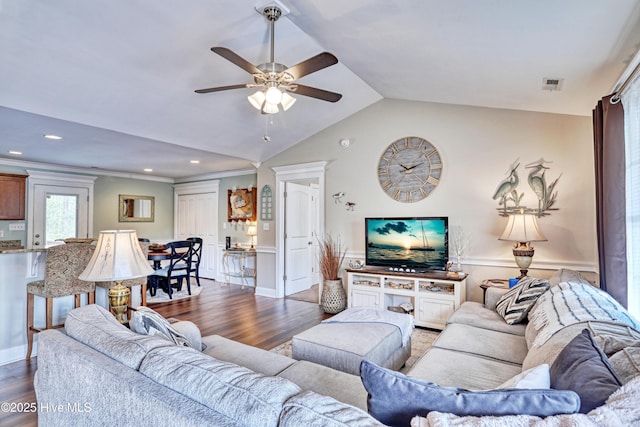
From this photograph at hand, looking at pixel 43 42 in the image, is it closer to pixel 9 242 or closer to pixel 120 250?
pixel 120 250

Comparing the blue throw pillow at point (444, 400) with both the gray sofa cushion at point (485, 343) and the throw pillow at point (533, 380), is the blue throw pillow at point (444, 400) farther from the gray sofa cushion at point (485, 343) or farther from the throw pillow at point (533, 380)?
the gray sofa cushion at point (485, 343)

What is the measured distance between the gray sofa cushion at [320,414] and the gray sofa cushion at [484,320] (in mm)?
2207

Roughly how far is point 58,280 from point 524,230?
4517mm

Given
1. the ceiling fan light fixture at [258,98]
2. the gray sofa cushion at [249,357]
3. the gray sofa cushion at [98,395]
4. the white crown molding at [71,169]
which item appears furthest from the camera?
the white crown molding at [71,169]

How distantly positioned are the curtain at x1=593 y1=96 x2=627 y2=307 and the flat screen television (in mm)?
1702

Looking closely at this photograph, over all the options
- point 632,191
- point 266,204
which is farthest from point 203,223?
point 632,191

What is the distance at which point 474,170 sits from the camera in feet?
13.2

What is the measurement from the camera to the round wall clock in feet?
14.1

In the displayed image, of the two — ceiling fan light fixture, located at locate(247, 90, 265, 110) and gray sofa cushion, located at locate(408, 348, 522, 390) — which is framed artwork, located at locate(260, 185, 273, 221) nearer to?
ceiling fan light fixture, located at locate(247, 90, 265, 110)

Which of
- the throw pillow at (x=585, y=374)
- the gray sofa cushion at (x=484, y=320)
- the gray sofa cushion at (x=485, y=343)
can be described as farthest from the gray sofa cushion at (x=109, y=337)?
the gray sofa cushion at (x=484, y=320)

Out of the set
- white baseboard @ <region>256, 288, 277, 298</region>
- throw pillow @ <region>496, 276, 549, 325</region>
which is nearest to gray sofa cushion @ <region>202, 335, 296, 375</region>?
throw pillow @ <region>496, 276, 549, 325</region>

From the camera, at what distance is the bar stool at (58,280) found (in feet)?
9.69

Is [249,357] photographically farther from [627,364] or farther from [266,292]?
[266,292]

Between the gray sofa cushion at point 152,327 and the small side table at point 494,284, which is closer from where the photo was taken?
the gray sofa cushion at point 152,327
